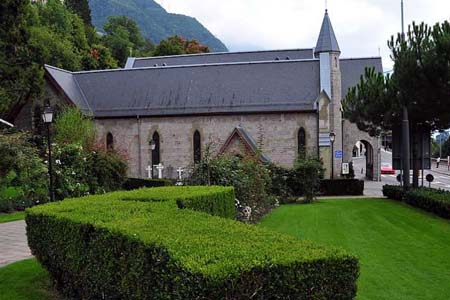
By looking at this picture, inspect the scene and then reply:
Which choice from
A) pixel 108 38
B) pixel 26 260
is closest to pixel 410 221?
pixel 26 260

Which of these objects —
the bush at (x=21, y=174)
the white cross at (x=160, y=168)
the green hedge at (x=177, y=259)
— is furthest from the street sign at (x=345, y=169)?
the green hedge at (x=177, y=259)

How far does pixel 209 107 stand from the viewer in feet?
136

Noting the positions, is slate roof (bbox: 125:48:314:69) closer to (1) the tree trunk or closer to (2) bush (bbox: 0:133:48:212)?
Result: (1) the tree trunk

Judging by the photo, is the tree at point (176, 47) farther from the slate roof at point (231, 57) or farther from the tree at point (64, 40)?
the slate roof at point (231, 57)

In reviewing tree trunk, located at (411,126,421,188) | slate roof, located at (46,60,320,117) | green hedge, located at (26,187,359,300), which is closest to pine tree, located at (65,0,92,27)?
slate roof, located at (46,60,320,117)

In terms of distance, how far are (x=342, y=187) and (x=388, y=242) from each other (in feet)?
71.9

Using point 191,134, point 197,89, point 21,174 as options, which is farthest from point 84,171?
point 197,89

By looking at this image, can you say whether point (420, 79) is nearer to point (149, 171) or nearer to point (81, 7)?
point (149, 171)

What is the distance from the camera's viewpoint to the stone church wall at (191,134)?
4025cm

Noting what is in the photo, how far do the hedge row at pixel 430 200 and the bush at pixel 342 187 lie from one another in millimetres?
8440

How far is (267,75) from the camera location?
1694 inches

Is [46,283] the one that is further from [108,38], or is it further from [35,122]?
[108,38]

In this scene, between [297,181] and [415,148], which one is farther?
[297,181]

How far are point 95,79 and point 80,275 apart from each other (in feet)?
135
